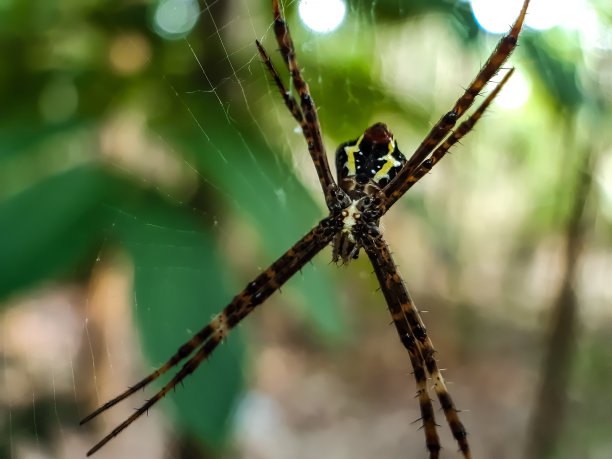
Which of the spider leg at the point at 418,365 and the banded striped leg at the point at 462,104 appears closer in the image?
the banded striped leg at the point at 462,104

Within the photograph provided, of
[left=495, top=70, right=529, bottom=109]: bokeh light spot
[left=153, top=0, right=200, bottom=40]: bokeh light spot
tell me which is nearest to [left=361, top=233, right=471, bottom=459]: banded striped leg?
[left=495, top=70, right=529, bottom=109]: bokeh light spot

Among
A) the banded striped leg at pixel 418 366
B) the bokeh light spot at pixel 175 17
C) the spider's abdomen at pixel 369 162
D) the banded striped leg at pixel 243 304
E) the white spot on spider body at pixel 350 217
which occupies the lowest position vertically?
the banded striped leg at pixel 418 366

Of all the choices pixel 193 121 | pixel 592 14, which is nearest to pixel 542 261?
pixel 592 14

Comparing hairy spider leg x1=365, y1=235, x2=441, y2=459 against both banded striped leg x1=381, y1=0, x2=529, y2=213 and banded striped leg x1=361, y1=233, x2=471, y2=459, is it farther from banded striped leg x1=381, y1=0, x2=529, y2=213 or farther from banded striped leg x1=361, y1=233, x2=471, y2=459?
banded striped leg x1=381, y1=0, x2=529, y2=213

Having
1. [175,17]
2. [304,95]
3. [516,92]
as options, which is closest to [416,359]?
[304,95]

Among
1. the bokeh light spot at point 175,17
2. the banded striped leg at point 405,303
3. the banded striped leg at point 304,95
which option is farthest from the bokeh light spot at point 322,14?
the banded striped leg at point 405,303

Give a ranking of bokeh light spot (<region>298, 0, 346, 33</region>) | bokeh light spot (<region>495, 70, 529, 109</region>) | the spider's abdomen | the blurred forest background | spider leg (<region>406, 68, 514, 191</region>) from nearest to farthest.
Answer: spider leg (<region>406, 68, 514, 191</region>) < the blurred forest background < the spider's abdomen < bokeh light spot (<region>298, 0, 346, 33</region>) < bokeh light spot (<region>495, 70, 529, 109</region>)

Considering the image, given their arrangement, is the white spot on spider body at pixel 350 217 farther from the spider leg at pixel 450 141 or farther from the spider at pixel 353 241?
the spider leg at pixel 450 141

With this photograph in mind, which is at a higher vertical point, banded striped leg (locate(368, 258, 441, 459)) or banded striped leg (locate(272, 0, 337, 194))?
banded striped leg (locate(272, 0, 337, 194))
